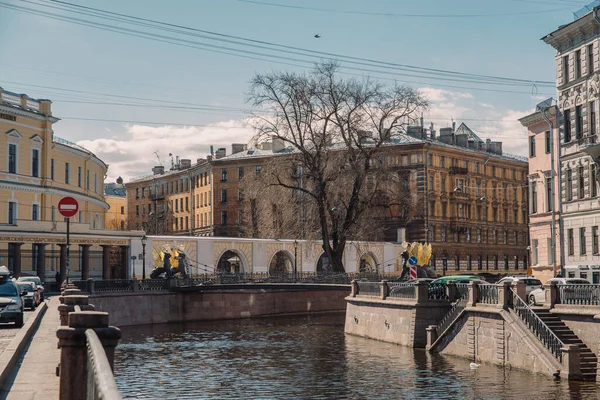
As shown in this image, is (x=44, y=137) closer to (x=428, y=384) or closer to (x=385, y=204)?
(x=385, y=204)

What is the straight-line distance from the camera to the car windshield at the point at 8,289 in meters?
28.0

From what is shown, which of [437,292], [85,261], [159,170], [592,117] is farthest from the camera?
[159,170]

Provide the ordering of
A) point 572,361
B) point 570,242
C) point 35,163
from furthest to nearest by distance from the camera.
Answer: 1. point 35,163
2. point 570,242
3. point 572,361

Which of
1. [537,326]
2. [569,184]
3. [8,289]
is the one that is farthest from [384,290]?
[8,289]

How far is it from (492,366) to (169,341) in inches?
721

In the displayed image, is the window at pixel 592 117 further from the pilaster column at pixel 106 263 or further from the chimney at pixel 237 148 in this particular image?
the chimney at pixel 237 148

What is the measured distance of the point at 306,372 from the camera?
30984 mm

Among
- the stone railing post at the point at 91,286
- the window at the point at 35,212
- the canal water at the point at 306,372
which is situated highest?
the window at the point at 35,212

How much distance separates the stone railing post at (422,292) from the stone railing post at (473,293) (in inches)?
151

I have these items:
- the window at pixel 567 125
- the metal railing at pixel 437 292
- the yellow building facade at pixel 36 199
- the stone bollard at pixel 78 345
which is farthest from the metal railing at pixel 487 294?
the yellow building facade at pixel 36 199

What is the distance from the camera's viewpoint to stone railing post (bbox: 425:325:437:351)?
36.8 m

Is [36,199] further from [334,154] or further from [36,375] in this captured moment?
[36,375]

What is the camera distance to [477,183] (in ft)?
332

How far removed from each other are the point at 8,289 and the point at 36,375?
49.6 feet
